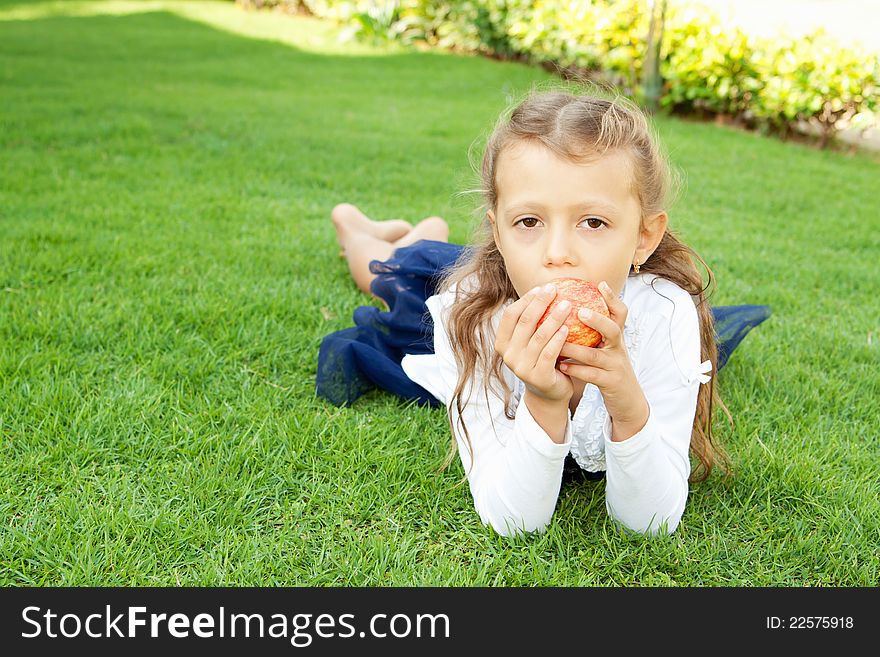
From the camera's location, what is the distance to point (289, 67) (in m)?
10.9

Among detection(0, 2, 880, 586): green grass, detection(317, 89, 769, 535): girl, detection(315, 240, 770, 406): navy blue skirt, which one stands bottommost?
detection(0, 2, 880, 586): green grass

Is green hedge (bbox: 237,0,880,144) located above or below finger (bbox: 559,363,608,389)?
below

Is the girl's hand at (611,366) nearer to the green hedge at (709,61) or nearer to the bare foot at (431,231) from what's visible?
the bare foot at (431,231)

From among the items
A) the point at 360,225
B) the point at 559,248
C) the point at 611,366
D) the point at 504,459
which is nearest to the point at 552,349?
the point at 611,366

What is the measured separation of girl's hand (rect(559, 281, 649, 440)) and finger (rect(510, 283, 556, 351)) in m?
0.08

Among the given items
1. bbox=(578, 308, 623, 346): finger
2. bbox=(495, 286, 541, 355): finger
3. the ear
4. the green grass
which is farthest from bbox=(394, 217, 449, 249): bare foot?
bbox=(578, 308, 623, 346): finger

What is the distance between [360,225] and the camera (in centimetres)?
435

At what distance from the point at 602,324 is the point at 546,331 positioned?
0.12 meters

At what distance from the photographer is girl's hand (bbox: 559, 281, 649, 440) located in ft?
6.28

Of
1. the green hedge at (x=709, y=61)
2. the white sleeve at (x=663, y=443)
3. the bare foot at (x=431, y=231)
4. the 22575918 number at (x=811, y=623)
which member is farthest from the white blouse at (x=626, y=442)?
the green hedge at (x=709, y=61)

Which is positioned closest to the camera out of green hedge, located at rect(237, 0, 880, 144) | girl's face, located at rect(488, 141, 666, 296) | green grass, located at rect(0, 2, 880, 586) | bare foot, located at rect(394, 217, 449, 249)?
girl's face, located at rect(488, 141, 666, 296)

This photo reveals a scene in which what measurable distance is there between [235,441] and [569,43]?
7.91 meters

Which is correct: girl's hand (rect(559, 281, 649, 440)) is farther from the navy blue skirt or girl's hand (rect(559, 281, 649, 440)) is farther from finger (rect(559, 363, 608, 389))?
the navy blue skirt

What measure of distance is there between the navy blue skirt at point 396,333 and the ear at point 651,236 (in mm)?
925
